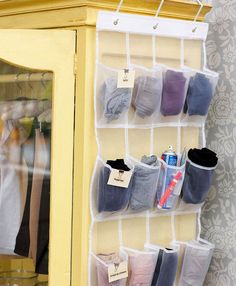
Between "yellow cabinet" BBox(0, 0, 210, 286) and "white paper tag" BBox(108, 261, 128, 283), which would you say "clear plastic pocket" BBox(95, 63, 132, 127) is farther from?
"white paper tag" BBox(108, 261, 128, 283)

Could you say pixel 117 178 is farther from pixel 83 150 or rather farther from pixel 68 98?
pixel 68 98

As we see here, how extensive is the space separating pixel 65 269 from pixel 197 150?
607 millimetres

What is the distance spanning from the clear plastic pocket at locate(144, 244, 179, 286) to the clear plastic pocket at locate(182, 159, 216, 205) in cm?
19

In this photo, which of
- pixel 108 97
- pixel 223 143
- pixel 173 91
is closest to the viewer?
pixel 108 97

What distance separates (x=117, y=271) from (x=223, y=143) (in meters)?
0.67

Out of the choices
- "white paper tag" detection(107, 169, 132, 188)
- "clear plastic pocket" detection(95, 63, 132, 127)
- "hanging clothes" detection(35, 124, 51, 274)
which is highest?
"clear plastic pocket" detection(95, 63, 132, 127)

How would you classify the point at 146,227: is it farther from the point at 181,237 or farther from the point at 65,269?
the point at 65,269

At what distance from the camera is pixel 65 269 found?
1.93 m

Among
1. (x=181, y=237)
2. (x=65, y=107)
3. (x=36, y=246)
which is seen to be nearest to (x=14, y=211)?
(x=36, y=246)

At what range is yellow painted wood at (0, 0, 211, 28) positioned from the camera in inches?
73.3

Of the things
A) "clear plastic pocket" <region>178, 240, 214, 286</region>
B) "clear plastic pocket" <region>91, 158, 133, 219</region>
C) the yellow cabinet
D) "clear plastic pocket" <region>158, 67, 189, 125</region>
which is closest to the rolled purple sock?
"clear plastic pocket" <region>158, 67, 189, 125</region>

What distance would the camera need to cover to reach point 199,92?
2004mm

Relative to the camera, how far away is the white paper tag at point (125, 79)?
186 centimetres

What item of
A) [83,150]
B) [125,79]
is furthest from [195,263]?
[125,79]
